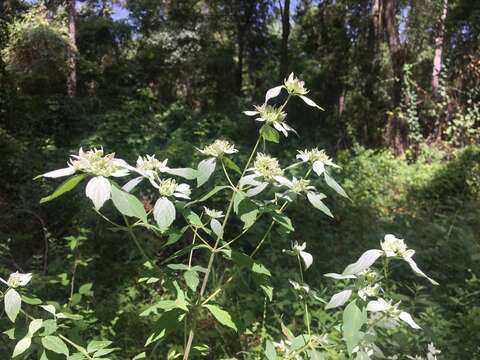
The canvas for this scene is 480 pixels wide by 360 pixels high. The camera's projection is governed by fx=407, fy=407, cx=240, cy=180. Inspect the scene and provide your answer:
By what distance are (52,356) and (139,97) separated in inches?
500

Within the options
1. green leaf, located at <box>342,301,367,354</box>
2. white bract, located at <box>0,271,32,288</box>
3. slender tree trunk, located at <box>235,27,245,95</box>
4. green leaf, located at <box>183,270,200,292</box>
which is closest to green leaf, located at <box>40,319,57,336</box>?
white bract, located at <box>0,271,32,288</box>

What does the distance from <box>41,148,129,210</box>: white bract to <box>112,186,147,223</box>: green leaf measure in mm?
15

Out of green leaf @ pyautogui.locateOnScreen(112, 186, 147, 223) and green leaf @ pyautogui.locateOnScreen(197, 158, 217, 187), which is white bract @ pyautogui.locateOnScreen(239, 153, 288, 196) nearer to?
green leaf @ pyautogui.locateOnScreen(197, 158, 217, 187)

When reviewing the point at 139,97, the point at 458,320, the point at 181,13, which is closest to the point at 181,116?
the point at 139,97

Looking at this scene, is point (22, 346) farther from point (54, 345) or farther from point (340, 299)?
point (340, 299)

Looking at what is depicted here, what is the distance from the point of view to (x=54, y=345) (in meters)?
0.89

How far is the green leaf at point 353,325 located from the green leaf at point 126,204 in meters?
0.46

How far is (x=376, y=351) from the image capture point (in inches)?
47.2

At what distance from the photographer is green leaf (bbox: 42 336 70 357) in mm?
879

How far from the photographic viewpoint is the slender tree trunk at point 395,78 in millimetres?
7680

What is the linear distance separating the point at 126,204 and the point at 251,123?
313 inches

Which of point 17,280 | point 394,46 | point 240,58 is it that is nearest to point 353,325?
point 17,280

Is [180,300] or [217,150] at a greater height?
[217,150]

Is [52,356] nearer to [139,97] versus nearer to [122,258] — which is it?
[122,258]
